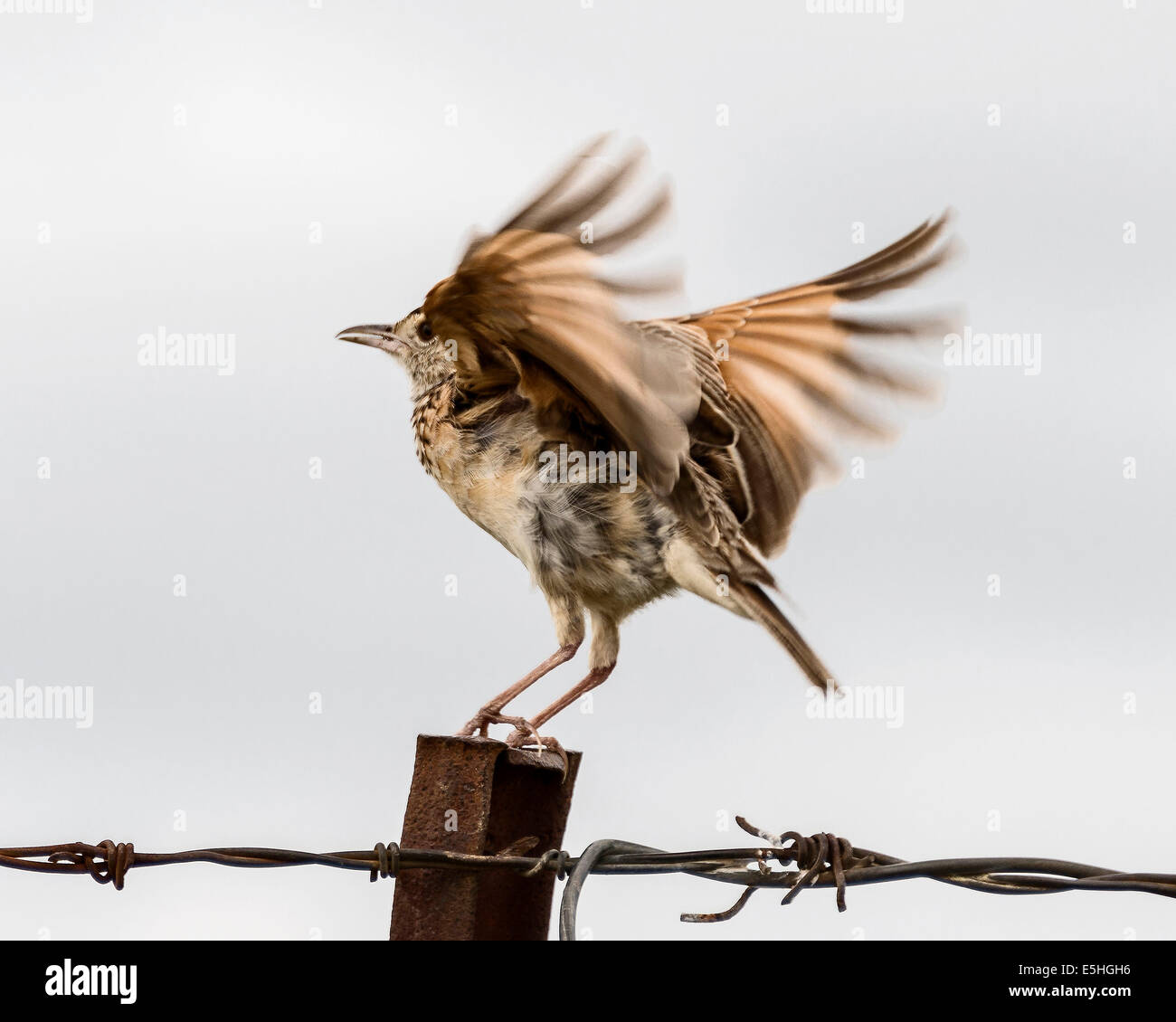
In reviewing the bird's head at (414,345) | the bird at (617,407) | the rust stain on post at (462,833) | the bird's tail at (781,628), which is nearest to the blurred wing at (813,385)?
the bird at (617,407)

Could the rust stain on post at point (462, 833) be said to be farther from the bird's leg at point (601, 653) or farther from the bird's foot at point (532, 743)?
the bird's leg at point (601, 653)

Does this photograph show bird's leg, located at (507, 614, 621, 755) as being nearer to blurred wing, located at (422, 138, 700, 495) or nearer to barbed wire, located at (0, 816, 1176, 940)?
blurred wing, located at (422, 138, 700, 495)

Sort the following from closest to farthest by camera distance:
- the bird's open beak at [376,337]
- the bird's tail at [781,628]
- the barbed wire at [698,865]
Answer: the barbed wire at [698,865]
the bird's tail at [781,628]
the bird's open beak at [376,337]

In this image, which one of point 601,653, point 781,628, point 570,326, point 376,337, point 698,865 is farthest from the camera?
point 376,337

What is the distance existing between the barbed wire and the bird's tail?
1.20 m

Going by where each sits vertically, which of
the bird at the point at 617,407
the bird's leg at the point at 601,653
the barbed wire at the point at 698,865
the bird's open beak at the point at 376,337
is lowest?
the barbed wire at the point at 698,865

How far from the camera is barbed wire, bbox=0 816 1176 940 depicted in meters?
2.71

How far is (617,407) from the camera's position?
3.90 metres

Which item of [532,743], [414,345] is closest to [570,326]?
[532,743]

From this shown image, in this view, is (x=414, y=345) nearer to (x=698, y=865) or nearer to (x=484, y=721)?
(x=484, y=721)

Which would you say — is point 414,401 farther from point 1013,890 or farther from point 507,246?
point 1013,890

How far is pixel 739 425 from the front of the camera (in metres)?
4.85

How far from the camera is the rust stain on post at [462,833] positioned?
3.22 meters

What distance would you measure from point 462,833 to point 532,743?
1.93 ft
